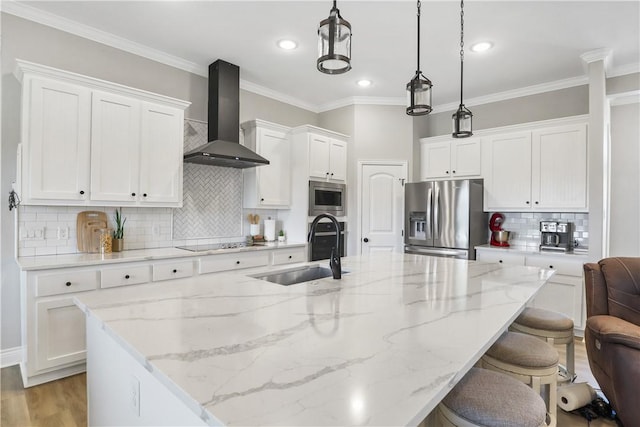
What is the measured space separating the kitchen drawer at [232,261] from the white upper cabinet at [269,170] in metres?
0.66

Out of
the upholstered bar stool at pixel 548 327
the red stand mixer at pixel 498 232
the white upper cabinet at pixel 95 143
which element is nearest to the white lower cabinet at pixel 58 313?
the white upper cabinet at pixel 95 143

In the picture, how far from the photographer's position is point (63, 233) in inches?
115

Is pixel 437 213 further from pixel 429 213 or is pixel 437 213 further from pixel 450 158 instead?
pixel 450 158

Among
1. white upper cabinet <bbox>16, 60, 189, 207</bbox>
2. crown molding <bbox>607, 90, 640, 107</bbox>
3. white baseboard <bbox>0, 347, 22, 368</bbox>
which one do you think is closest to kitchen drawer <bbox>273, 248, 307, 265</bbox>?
white upper cabinet <bbox>16, 60, 189, 207</bbox>

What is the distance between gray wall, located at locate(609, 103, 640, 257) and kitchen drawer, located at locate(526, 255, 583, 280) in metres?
0.76

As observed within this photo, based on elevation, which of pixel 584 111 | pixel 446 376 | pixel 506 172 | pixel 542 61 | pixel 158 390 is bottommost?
pixel 158 390

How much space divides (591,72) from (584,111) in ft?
2.22

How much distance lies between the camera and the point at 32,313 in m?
2.39

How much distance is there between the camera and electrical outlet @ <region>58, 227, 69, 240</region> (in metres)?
2.90

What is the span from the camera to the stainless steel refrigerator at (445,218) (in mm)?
4148

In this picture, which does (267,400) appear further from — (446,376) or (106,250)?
(106,250)

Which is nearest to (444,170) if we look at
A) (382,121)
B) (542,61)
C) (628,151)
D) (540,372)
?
(382,121)

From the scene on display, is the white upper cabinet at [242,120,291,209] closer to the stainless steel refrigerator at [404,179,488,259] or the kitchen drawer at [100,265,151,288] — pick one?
the kitchen drawer at [100,265,151,288]

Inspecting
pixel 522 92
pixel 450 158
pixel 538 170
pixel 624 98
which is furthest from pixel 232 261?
pixel 624 98
